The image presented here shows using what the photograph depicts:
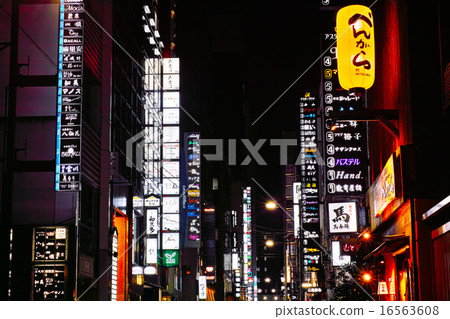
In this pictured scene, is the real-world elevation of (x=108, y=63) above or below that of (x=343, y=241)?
above

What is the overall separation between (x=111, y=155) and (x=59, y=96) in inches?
283

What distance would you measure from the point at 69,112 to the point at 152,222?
14.3 metres

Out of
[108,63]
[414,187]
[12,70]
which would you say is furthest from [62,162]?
[414,187]

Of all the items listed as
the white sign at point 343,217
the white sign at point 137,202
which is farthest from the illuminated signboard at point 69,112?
the white sign at point 343,217

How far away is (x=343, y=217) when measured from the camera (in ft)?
113

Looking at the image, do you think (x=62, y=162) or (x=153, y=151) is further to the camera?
(x=153, y=151)

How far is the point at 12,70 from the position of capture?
20.8 meters

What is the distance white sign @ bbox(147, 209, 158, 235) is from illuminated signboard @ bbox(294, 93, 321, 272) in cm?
1772

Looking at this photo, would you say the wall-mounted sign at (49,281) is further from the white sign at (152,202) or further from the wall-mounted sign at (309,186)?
the wall-mounted sign at (309,186)

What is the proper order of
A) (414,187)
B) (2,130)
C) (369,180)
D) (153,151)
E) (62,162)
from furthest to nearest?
(153,151) → (369,180) → (2,130) → (62,162) → (414,187)

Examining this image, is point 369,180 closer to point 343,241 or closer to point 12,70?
point 343,241

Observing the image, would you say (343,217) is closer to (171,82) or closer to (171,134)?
(171,134)

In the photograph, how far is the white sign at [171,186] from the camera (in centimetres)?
4434
